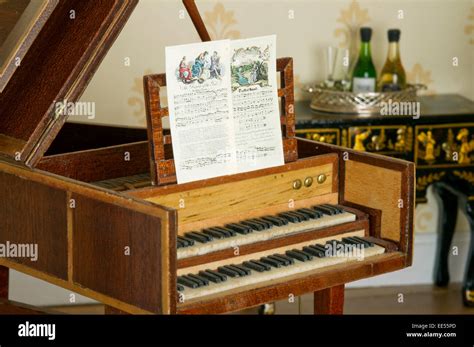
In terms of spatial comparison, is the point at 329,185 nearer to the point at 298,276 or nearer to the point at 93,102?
the point at 298,276

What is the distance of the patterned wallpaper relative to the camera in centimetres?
482

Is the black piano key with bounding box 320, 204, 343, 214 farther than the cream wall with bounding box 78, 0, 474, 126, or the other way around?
the cream wall with bounding box 78, 0, 474, 126

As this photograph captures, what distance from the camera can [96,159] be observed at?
10.3 feet

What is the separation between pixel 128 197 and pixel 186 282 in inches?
12.5

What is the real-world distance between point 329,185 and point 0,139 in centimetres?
98

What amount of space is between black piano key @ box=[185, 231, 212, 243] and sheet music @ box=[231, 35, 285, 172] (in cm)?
23

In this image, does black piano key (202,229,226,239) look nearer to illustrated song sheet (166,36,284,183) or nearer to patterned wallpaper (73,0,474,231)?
illustrated song sheet (166,36,284,183)

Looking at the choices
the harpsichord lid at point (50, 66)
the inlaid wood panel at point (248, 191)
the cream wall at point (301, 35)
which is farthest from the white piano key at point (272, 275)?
the cream wall at point (301, 35)

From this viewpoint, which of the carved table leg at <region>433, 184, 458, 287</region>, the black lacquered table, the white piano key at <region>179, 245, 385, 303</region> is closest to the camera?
the white piano key at <region>179, 245, 385, 303</region>

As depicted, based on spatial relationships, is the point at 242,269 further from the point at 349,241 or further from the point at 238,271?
the point at 349,241

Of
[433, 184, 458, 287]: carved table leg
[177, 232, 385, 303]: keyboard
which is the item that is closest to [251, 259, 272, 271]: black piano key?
[177, 232, 385, 303]: keyboard

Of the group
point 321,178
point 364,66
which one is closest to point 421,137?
point 364,66
